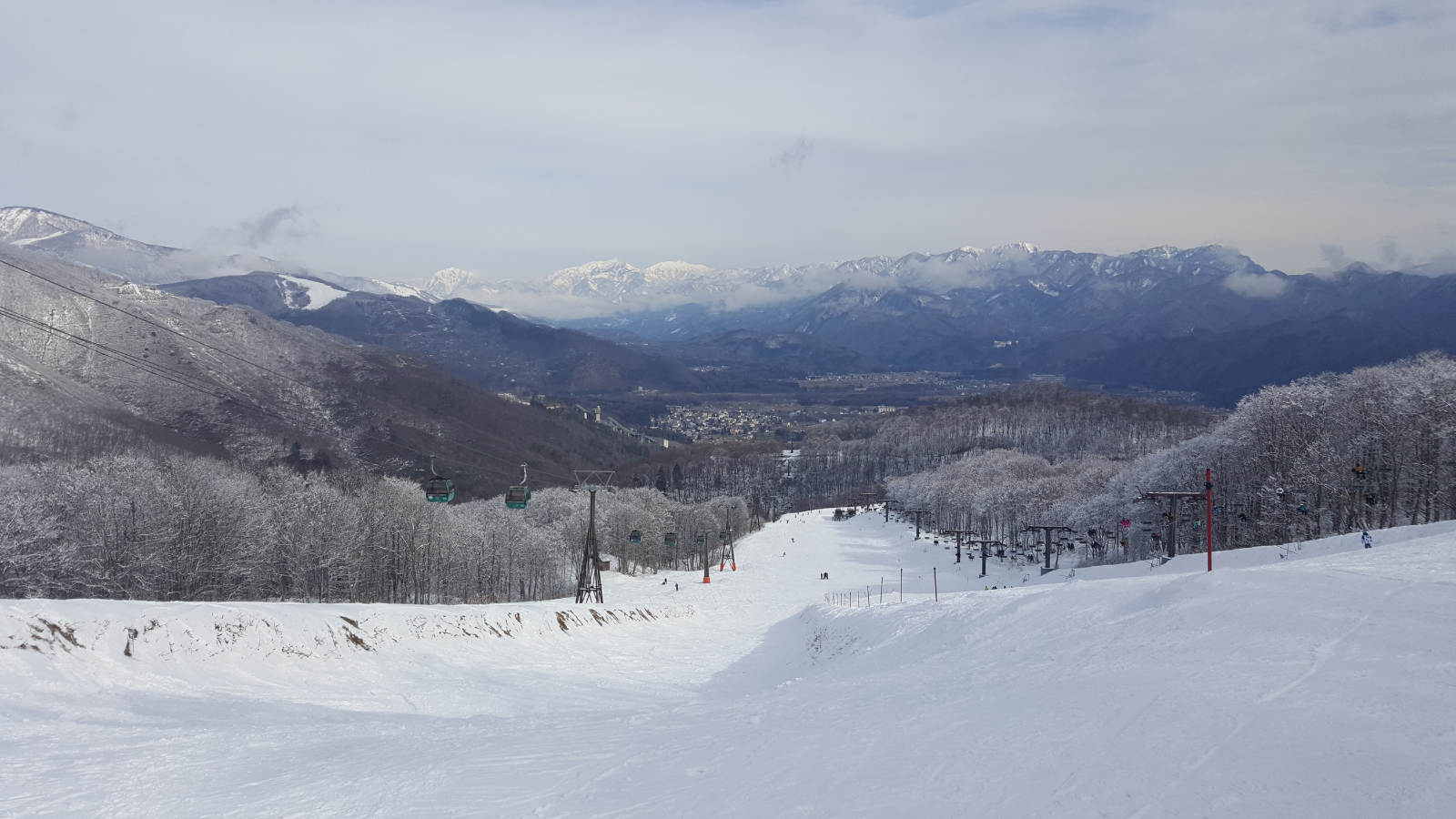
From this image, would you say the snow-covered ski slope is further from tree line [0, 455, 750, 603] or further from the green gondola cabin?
tree line [0, 455, 750, 603]

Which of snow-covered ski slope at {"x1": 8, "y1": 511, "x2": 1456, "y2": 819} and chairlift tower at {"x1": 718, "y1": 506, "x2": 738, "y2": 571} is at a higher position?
snow-covered ski slope at {"x1": 8, "y1": 511, "x2": 1456, "y2": 819}

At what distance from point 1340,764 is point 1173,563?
35.4 metres

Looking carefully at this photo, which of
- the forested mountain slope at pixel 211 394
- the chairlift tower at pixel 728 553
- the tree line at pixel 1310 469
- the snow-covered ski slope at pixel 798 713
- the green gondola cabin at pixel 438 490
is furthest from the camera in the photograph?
the forested mountain slope at pixel 211 394

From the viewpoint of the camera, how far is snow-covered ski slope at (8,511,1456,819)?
10531 millimetres

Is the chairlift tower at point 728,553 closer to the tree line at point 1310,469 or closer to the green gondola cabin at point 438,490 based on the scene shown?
the tree line at point 1310,469

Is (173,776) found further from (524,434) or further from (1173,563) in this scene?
(524,434)

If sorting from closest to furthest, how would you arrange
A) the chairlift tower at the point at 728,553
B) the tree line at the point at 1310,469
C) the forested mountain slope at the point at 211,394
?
the tree line at the point at 1310,469 < the chairlift tower at the point at 728,553 < the forested mountain slope at the point at 211,394

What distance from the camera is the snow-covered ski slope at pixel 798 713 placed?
34.6 feet

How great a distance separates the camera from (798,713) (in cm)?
1719

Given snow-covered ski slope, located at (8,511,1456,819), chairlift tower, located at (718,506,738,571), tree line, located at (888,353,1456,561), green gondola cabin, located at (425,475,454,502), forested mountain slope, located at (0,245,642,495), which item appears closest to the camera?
snow-covered ski slope, located at (8,511,1456,819)

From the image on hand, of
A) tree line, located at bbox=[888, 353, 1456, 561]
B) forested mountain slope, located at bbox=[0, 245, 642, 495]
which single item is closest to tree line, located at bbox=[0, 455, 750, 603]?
forested mountain slope, located at bbox=[0, 245, 642, 495]

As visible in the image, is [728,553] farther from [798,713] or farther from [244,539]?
[798,713]

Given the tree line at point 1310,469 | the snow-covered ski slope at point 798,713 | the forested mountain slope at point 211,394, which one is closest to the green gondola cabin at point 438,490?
the snow-covered ski slope at point 798,713

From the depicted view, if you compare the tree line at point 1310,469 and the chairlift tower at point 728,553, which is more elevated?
the tree line at point 1310,469
